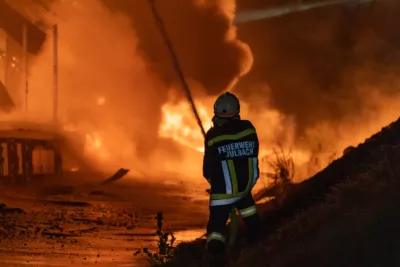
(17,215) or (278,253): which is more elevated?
(17,215)

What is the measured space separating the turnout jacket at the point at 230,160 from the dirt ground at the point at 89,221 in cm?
216

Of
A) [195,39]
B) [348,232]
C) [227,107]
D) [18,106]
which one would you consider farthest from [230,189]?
[18,106]

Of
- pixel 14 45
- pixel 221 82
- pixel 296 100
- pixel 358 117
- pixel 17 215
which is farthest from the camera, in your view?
pixel 14 45

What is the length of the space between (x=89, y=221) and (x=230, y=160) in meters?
6.46

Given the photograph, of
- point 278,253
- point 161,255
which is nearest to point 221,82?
point 161,255

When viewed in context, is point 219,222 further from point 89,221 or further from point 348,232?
point 89,221

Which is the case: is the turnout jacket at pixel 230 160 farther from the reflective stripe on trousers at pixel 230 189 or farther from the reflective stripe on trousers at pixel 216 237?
the reflective stripe on trousers at pixel 216 237

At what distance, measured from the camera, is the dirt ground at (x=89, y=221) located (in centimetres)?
799

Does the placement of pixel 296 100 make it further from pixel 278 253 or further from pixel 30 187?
pixel 278 253

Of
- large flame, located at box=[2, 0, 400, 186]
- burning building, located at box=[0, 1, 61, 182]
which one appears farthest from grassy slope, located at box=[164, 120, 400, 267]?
large flame, located at box=[2, 0, 400, 186]

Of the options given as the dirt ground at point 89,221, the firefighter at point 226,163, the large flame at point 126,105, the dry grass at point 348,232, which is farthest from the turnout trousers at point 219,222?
the large flame at point 126,105

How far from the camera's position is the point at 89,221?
1171cm

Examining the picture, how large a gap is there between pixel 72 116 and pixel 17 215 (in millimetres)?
12922

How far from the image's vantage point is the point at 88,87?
24.9m
